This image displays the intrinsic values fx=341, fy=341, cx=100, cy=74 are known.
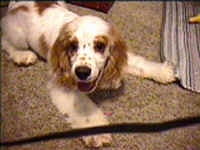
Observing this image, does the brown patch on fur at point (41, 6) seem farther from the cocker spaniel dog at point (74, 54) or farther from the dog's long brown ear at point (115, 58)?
the dog's long brown ear at point (115, 58)

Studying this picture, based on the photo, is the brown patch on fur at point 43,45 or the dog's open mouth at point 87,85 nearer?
the dog's open mouth at point 87,85

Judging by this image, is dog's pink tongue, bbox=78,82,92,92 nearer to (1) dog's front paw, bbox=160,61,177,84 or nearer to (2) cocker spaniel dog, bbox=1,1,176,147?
(2) cocker spaniel dog, bbox=1,1,176,147

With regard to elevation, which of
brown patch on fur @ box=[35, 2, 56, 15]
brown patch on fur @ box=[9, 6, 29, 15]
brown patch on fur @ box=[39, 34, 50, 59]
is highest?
brown patch on fur @ box=[35, 2, 56, 15]

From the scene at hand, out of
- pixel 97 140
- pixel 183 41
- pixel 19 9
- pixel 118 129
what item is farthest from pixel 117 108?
pixel 19 9

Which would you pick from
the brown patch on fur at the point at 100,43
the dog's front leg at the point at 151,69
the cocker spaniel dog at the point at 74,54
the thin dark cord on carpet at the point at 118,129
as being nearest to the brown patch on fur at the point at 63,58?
the cocker spaniel dog at the point at 74,54

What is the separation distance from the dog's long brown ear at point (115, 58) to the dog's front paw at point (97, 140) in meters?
0.26

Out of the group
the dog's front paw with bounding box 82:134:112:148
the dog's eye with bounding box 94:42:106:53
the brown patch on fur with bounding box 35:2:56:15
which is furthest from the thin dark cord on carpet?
the brown patch on fur with bounding box 35:2:56:15

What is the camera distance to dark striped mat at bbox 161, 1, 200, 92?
180cm

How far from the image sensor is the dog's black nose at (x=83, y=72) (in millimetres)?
1365

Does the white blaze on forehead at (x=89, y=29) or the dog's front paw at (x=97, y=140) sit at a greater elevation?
the white blaze on forehead at (x=89, y=29)

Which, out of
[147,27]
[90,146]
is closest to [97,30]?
[90,146]

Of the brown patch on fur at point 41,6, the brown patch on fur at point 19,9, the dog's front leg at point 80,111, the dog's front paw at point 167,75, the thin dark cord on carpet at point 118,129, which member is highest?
the brown patch on fur at point 41,6

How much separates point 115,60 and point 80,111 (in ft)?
0.96

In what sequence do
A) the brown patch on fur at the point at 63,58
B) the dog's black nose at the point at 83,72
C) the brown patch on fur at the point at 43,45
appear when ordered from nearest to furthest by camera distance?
the dog's black nose at the point at 83,72 < the brown patch on fur at the point at 63,58 < the brown patch on fur at the point at 43,45
